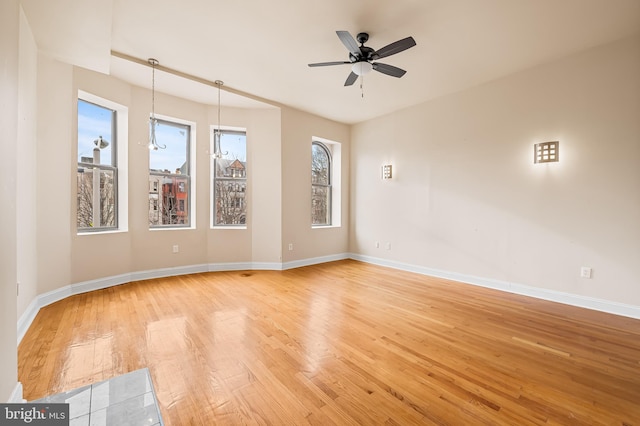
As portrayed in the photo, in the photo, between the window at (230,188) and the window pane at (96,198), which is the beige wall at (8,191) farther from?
the window at (230,188)

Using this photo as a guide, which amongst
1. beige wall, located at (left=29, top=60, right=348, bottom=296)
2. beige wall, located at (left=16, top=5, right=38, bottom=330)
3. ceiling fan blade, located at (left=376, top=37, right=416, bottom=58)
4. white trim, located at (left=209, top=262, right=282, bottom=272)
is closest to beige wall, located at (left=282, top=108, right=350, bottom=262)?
beige wall, located at (left=29, top=60, right=348, bottom=296)

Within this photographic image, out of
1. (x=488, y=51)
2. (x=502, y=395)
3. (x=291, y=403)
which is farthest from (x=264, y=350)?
(x=488, y=51)

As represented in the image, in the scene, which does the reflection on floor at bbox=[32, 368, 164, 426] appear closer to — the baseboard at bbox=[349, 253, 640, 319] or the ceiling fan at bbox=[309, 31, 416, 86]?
the ceiling fan at bbox=[309, 31, 416, 86]

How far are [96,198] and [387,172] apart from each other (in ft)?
16.3

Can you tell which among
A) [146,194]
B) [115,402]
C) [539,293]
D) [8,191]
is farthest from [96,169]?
[539,293]

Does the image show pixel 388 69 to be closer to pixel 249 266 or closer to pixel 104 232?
pixel 249 266

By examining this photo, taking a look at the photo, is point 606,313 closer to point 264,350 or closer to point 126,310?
point 264,350

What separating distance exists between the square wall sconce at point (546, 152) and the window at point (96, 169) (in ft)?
20.2

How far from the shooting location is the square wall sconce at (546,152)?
3467 mm

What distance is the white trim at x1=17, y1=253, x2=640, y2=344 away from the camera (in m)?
3.02

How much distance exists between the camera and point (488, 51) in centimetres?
324

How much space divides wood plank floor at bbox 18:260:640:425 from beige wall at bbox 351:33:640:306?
2.11 ft

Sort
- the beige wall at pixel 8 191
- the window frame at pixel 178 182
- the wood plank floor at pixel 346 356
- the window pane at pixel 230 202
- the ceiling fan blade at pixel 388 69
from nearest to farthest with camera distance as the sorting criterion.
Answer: the beige wall at pixel 8 191, the wood plank floor at pixel 346 356, the ceiling fan blade at pixel 388 69, the window frame at pixel 178 182, the window pane at pixel 230 202

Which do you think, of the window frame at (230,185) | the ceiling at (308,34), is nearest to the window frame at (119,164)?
the ceiling at (308,34)
